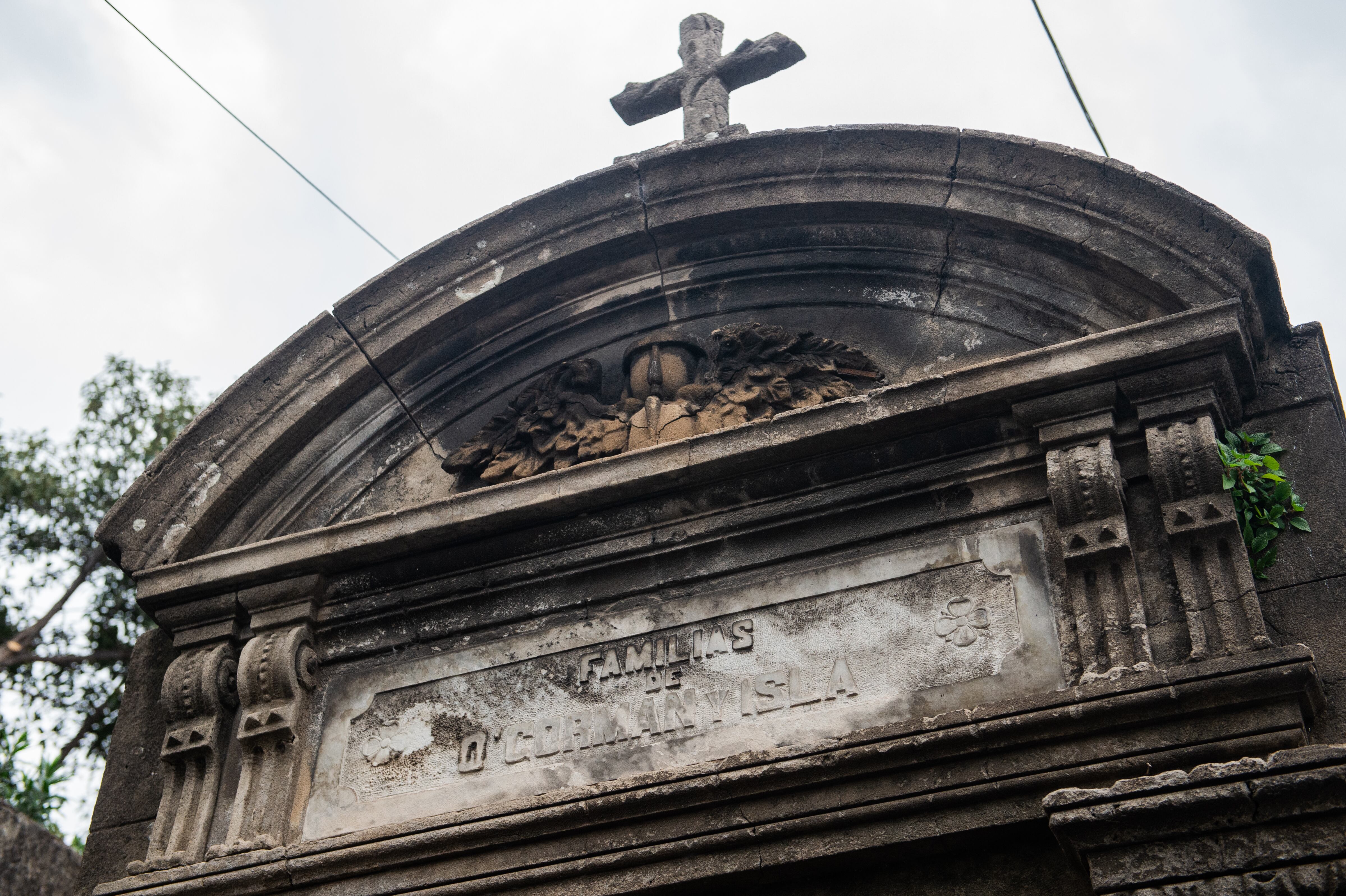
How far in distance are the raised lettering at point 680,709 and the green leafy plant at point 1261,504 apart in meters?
1.90

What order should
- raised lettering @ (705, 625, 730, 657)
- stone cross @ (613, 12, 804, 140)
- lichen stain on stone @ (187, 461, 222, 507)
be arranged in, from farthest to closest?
stone cross @ (613, 12, 804, 140)
lichen stain on stone @ (187, 461, 222, 507)
raised lettering @ (705, 625, 730, 657)

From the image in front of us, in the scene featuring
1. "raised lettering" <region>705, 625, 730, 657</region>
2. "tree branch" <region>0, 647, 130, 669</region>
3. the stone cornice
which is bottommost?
"raised lettering" <region>705, 625, 730, 657</region>

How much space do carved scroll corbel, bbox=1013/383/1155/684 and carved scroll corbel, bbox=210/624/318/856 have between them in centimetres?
290

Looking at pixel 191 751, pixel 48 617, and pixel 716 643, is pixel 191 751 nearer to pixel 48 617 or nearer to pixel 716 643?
pixel 716 643

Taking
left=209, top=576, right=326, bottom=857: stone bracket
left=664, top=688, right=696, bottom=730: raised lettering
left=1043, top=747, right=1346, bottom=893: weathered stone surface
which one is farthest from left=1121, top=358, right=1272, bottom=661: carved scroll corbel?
left=209, top=576, right=326, bottom=857: stone bracket

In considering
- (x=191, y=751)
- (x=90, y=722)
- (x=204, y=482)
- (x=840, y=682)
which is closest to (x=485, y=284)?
(x=204, y=482)

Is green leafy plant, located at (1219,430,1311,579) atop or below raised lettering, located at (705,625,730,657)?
atop

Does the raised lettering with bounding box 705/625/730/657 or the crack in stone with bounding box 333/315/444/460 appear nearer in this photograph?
the raised lettering with bounding box 705/625/730/657

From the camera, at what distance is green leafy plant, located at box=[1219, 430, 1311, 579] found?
4.73m

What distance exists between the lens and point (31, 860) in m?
6.24

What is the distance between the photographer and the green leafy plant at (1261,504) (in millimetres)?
4734

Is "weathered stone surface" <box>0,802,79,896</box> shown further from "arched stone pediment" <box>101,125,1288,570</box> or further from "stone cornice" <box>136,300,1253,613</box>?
"arched stone pediment" <box>101,125,1288,570</box>

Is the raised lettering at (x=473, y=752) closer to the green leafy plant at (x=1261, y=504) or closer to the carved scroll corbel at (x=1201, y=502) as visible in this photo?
the carved scroll corbel at (x=1201, y=502)

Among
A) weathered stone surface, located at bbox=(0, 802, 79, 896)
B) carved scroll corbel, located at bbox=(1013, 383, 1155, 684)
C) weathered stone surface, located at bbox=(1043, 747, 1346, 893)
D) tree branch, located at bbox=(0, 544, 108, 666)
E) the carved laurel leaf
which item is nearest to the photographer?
weathered stone surface, located at bbox=(1043, 747, 1346, 893)
